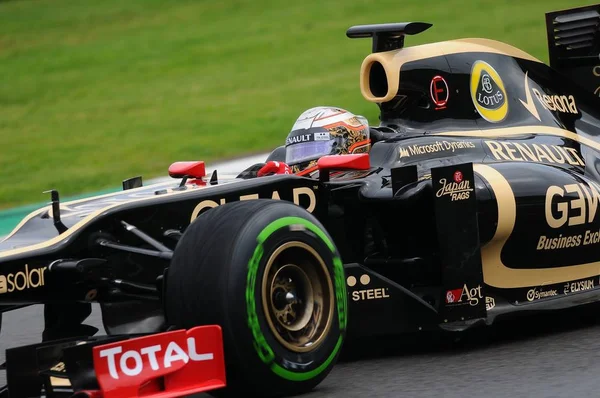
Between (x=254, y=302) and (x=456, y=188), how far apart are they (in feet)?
4.95

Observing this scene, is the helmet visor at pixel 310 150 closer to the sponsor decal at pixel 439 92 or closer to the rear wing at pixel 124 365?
the sponsor decal at pixel 439 92

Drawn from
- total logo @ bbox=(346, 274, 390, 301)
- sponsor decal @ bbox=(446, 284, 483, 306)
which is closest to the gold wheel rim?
total logo @ bbox=(346, 274, 390, 301)

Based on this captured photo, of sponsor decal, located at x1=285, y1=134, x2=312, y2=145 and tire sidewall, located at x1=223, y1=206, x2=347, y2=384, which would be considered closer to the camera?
tire sidewall, located at x1=223, y1=206, x2=347, y2=384

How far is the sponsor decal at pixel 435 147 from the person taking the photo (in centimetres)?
611

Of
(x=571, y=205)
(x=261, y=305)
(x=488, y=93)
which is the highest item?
(x=488, y=93)

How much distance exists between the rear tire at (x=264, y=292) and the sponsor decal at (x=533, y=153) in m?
1.82

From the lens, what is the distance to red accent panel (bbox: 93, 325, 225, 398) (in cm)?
412

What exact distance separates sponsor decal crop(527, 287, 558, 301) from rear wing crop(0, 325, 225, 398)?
219 centimetres

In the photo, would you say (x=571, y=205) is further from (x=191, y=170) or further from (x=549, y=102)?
(x=191, y=170)

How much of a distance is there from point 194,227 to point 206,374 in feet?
1.98

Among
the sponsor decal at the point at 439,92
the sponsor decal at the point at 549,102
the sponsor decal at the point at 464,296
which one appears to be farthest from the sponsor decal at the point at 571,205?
the sponsor decal at the point at 439,92

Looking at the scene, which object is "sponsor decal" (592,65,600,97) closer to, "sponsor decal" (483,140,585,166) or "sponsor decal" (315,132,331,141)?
"sponsor decal" (483,140,585,166)

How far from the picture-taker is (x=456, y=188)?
217 inches

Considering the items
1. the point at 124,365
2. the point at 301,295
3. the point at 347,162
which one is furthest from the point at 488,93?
the point at 124,365
